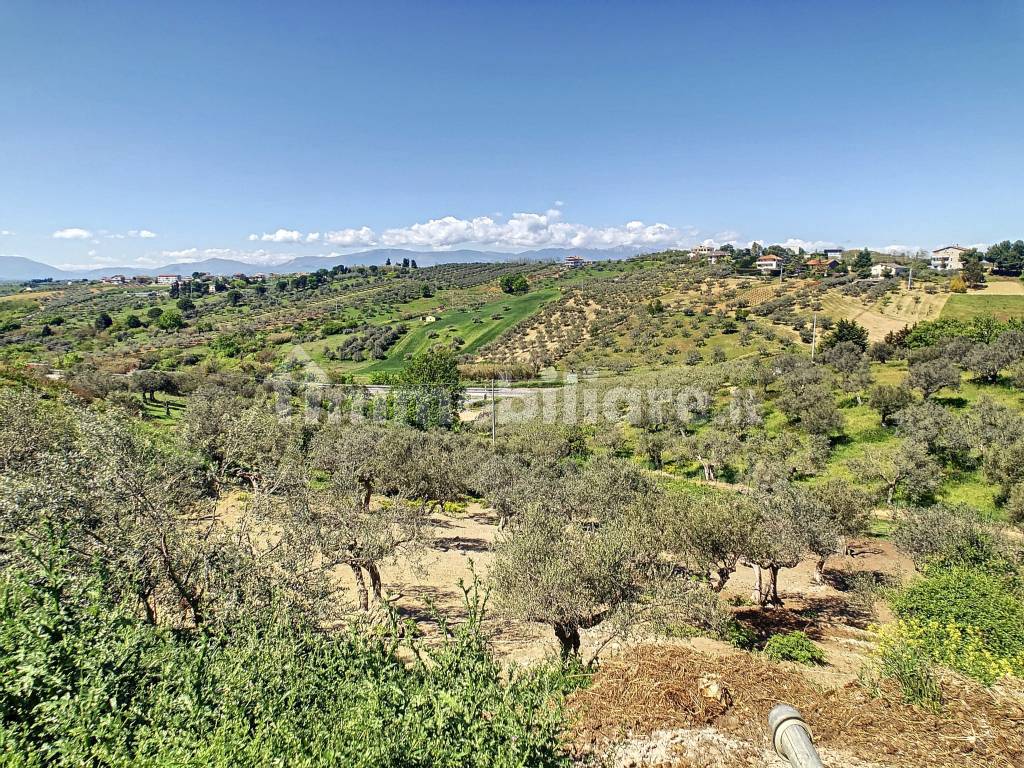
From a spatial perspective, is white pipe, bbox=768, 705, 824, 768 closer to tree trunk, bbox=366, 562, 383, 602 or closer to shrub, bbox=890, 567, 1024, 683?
shrub, bbox=890, 567, 1024, 683

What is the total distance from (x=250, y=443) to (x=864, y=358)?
67448 mm

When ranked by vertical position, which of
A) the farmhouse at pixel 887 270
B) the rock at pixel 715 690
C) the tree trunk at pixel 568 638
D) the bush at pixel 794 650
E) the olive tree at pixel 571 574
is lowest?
the bush at pixel 794 650

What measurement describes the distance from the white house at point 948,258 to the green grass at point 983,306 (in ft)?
245

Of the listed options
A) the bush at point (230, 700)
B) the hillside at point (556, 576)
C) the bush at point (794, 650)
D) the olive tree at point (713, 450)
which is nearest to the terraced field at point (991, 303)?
the hillside at point (556, 576)

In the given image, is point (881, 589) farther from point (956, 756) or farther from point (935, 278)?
point (935, 278)

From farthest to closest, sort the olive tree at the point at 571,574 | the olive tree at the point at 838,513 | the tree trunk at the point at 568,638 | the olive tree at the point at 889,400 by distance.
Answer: the olive tree at the point at 889,400 < the olive tree at the point at 838,513 < the tree trunk at the point at 568,638 < the olive tree at the point at 571,574

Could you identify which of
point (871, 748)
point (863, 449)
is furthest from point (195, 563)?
point (863, 449)

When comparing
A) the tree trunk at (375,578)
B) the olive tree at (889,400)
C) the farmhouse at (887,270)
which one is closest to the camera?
the tree trunk at (375,578)

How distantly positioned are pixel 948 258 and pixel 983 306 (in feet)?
307

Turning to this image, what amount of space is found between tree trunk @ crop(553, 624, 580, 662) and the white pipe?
34.5ft

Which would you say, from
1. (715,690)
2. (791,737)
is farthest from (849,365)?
(791,737)

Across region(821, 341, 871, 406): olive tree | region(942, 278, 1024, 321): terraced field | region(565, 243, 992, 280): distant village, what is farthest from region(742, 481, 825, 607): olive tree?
region(565, 243, 992, 280): distant village

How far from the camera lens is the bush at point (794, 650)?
14203 mm

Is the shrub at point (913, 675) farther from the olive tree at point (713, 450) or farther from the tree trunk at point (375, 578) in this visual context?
the olive tree at point (713, 450)
